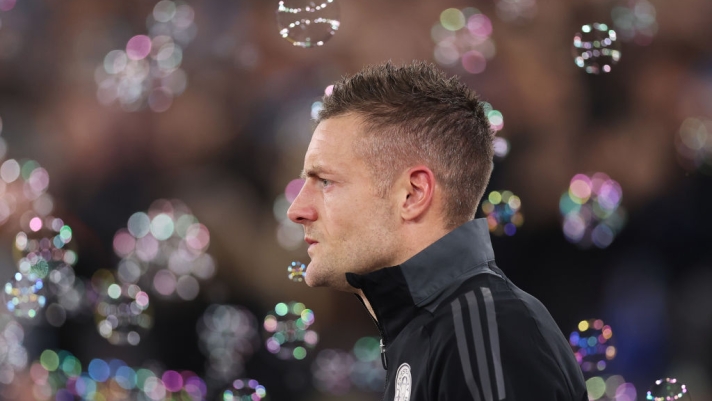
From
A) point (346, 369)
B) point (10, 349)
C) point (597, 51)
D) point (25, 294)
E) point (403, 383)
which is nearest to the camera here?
point (403, 383)

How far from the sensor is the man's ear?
1.35m

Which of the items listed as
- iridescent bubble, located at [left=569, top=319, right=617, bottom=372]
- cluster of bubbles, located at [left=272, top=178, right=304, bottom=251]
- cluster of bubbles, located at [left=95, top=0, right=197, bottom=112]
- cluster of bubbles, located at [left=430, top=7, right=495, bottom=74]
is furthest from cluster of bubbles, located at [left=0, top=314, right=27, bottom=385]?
iridescent bubble, located at [left=569, top=319, right=617, bottom=372]

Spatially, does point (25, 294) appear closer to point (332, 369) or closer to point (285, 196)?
point (285, 196)

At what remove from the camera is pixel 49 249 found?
12.8 feet

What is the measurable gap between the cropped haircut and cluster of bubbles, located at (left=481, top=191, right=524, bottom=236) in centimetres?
211

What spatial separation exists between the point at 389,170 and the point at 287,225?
279 centimetres

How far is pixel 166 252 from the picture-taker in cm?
426

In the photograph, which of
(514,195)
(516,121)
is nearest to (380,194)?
(514,195)

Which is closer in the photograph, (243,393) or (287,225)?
(243,393)

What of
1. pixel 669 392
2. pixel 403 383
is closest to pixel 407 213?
pixel 403 383

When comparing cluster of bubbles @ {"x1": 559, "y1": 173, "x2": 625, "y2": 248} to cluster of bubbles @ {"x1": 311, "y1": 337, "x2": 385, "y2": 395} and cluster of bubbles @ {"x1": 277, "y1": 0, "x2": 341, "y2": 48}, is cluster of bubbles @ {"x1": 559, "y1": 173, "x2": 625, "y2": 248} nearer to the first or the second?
cluster of bubbles @ {"x1": 311, "y1": 337, "x2": 385, "y2": 395}

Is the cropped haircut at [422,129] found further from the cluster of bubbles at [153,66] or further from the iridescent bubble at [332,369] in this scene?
the cluster of bubbles at [153,66]

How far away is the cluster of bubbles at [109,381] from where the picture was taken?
3.98m

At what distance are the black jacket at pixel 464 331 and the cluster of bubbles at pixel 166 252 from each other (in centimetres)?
287
